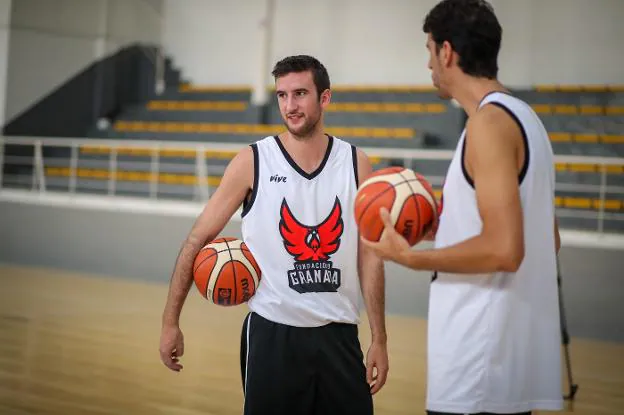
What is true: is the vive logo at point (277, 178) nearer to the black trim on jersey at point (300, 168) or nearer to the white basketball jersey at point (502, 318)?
the black trim on jersey at point (300, 168)

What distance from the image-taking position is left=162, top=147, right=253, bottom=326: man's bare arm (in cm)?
269

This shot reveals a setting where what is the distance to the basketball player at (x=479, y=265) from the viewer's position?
1848 mm

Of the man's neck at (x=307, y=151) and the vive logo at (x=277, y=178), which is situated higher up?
the man's neck at (x=307, y=151)

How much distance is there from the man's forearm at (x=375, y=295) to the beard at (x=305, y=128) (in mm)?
430

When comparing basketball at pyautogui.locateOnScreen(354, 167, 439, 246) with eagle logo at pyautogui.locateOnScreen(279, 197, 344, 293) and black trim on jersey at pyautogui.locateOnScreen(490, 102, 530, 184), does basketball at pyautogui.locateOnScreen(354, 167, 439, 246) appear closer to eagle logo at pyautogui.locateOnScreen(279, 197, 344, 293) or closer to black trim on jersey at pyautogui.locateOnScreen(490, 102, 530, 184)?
black trim on jersey at pyautogui.locateOnScreen(490, 102, 530, 184)

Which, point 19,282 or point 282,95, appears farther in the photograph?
point 19,282

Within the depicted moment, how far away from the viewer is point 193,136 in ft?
43.8

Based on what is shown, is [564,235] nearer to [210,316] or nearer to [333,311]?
[210,316]

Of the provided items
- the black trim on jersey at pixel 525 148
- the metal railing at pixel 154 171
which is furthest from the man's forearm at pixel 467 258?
the metal railing at pixel 154 171

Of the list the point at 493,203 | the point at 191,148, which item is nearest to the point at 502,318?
the point at 493,203

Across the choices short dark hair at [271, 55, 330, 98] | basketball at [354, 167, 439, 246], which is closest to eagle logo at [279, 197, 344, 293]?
short dark hair at [271, 55, 330, 98]

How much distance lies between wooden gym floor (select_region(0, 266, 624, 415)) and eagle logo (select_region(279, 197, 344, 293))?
2.11 meters

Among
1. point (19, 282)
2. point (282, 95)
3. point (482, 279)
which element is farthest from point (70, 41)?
point (482, 279)

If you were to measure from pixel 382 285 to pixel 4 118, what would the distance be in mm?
12509
